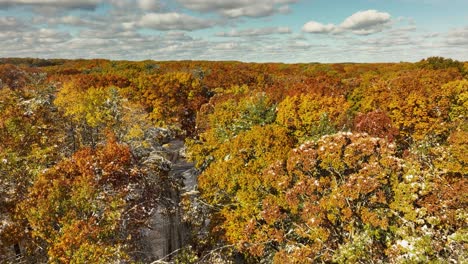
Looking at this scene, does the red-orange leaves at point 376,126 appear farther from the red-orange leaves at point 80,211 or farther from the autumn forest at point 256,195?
the red-orange leaves at point 80,211

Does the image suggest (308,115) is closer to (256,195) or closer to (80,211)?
(256,195)

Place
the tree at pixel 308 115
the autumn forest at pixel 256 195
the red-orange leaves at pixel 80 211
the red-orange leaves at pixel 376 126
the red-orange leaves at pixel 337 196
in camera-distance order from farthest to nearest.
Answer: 1. the tree at pixel 308 115
2. the red-orange leaves at pixel 376 126
3. the red-orange leaves at pixel 337 196
4. the autumn forest at pixel 256 195
5. the red-orange leaves at pixel 80 211

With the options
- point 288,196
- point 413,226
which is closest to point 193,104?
point 288,196

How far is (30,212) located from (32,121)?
14501 mm

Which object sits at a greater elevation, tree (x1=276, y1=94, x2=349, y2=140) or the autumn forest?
tree (x1=276, y1=94, x2=349, y2=140)

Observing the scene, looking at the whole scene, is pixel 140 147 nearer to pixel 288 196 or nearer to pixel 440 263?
pixel 288 196

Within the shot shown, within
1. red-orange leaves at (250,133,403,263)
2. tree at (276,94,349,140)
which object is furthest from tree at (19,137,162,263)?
tree at (276,94,349,140)

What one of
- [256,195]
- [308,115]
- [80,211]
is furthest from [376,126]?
[80,211]

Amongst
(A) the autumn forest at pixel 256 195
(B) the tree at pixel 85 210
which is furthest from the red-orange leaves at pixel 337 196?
(B) the tree at pixel 85 210

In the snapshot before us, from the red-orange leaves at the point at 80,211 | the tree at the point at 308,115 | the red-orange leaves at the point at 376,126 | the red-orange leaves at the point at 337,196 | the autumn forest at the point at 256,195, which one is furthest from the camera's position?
the tree at the point at 308,115

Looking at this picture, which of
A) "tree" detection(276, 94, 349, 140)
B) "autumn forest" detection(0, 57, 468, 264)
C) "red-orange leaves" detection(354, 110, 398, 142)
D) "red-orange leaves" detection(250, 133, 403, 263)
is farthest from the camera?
"tree" detection(276, 94, 349, 140)

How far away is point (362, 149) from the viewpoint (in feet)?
Answer: 72.5

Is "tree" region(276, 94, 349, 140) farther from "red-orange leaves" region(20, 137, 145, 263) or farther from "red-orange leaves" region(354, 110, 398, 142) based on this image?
"red-orange leaves" region(20, 137, 145, 263)

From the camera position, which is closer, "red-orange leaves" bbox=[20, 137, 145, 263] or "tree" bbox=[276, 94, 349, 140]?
"red-orange leaves" bbox=[20, 137, 145, 263]
